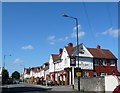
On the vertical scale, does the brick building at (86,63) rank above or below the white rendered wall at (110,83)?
above

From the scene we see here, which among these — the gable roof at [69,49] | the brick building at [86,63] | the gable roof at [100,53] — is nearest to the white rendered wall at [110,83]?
the brick building at [86,63]

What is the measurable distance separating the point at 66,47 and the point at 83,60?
527 centimetres

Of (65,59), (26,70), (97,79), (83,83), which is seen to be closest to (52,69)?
(65,59)

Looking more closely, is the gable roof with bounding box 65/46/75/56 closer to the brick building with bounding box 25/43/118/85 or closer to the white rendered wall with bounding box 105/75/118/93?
the brick building with bounding box 25/43/118/85

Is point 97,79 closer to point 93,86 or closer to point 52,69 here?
point 93,86

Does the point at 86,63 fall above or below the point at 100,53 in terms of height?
below

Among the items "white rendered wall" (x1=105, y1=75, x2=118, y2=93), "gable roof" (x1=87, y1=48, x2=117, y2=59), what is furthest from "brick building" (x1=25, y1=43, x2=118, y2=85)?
"white rendered wall" (x1=105, y1=75, x2=118, y2=93)

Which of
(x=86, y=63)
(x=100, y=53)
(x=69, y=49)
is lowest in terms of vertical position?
(x=86, y=63)

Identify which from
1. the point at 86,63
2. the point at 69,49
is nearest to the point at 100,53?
the point at 86,63

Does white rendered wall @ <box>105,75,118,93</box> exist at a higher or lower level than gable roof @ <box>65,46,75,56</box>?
lower

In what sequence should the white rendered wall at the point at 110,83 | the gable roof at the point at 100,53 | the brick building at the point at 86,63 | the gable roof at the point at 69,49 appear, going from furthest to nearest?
the gable roof at the point at 100,53, the gable roof at the point at 69,49, the brick building at the point at 86,63, the white rendered wall at the point at 110,83

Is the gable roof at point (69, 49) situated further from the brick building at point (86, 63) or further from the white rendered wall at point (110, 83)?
the white rendered wall at point (110, 83)

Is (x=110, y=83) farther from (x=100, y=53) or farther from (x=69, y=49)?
(x=100, y=53)

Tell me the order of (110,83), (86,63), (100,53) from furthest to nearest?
1. (100,53)
2. (86,63)
3. (110,83)
